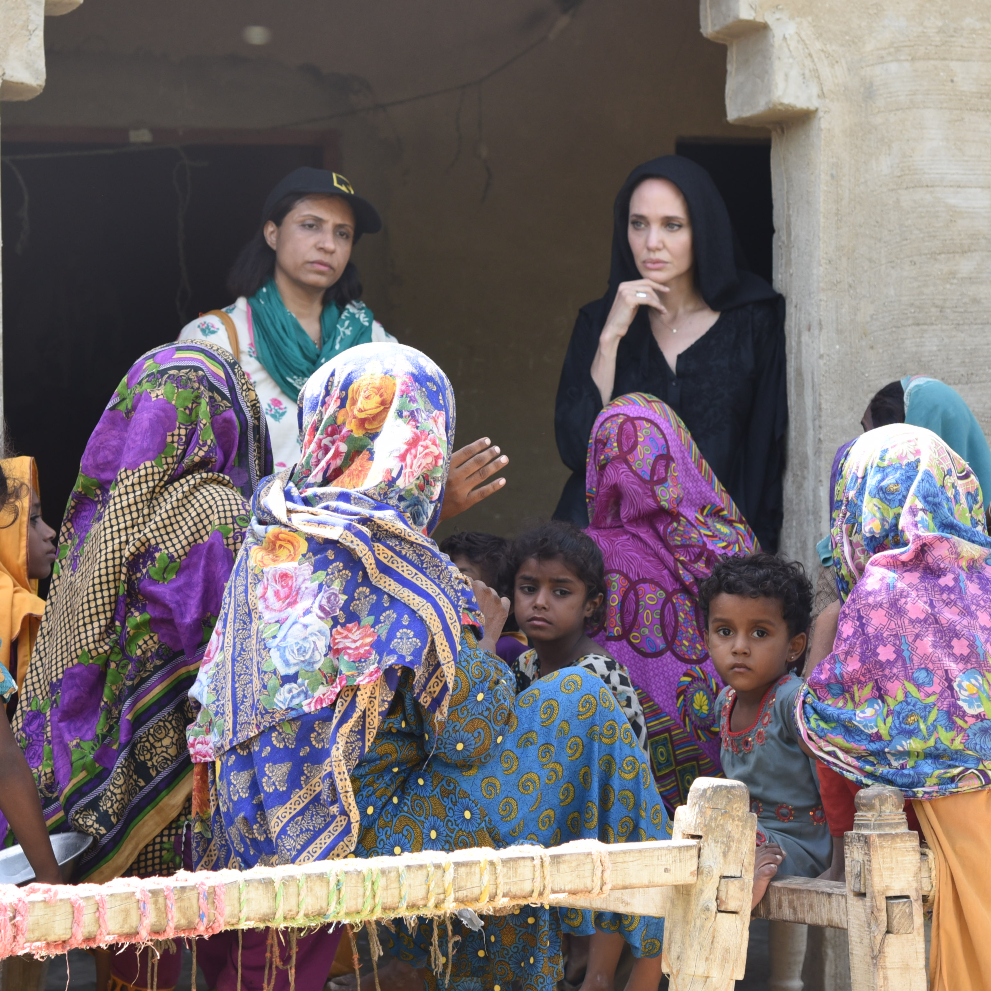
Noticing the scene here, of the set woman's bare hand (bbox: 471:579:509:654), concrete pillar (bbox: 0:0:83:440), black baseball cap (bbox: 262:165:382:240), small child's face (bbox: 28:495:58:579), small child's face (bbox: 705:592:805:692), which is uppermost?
concrete pillar (bbox: 0:0:83:440)

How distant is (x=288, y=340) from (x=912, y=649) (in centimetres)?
227

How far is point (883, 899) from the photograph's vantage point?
2287 millimetres

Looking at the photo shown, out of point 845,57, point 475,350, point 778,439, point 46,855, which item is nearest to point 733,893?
point 46,855

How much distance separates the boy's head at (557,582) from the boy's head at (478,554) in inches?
10.6

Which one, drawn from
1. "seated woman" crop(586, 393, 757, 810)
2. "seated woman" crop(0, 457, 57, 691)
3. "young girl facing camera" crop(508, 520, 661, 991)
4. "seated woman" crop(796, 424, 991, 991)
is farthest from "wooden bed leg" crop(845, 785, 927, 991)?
"seated woman" crop(0, 457, 57, 691)

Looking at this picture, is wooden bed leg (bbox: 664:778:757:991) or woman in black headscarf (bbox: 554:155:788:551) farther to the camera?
woman in black headscarf (bbox: 554:155:788:551)

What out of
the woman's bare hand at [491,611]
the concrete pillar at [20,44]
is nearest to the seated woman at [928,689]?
the woman's bare hand at [491,611]

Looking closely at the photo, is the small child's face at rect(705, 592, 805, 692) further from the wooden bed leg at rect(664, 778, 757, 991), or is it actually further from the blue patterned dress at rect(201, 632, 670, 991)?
the wooden bed leg at rect(664, 778, 757, 991)

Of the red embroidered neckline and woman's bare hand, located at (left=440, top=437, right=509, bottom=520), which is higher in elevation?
woman's bare hand, located at (left=440, top=437, right=509, bottom=520)

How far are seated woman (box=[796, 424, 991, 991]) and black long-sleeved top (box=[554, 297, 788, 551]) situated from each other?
5.02ft

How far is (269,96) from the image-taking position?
19.3 feet

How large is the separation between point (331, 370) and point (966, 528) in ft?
4.07

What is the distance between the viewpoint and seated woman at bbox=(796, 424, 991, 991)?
7.88 feet

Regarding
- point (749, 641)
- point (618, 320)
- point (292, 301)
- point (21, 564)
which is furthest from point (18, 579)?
point (618, 320)
